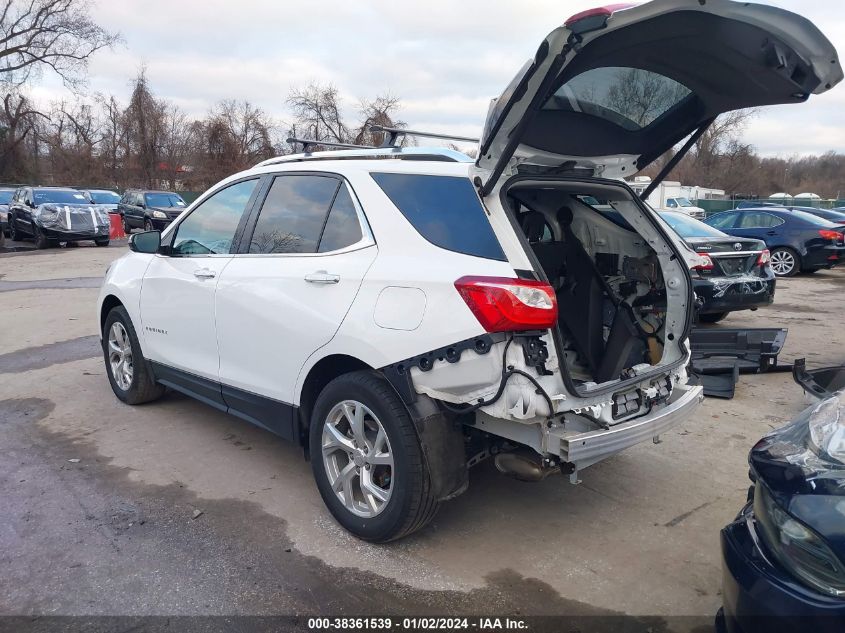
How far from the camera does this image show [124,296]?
5270 millimetres

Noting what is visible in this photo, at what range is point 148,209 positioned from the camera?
26.0 metres

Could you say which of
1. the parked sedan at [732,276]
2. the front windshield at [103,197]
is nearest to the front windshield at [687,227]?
the parked sedan at [732,276]

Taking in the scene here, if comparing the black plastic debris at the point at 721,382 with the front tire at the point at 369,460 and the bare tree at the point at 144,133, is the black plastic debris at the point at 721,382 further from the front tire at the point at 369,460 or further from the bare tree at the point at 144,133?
the bare tree at the point at 144,133

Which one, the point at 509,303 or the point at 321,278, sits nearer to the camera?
the point at 509,303

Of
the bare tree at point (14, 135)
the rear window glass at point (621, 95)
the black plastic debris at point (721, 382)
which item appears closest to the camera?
the rear window glass at point (621, 95)

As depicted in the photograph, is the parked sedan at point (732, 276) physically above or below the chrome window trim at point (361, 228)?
below

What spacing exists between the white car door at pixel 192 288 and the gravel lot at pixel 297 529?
0.61 m

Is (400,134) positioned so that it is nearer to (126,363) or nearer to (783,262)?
(126,363)

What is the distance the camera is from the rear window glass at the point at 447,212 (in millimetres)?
2998

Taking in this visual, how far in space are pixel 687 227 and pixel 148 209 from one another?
73.7 ft

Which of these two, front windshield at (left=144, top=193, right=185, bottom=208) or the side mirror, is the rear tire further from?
front windshield at (left=144, top=193, right=185, bottom=208)

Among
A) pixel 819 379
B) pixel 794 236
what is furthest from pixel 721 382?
pixel 794 236

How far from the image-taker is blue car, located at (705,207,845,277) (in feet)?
48.3

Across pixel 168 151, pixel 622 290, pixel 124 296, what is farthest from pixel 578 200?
pixel 168 151
